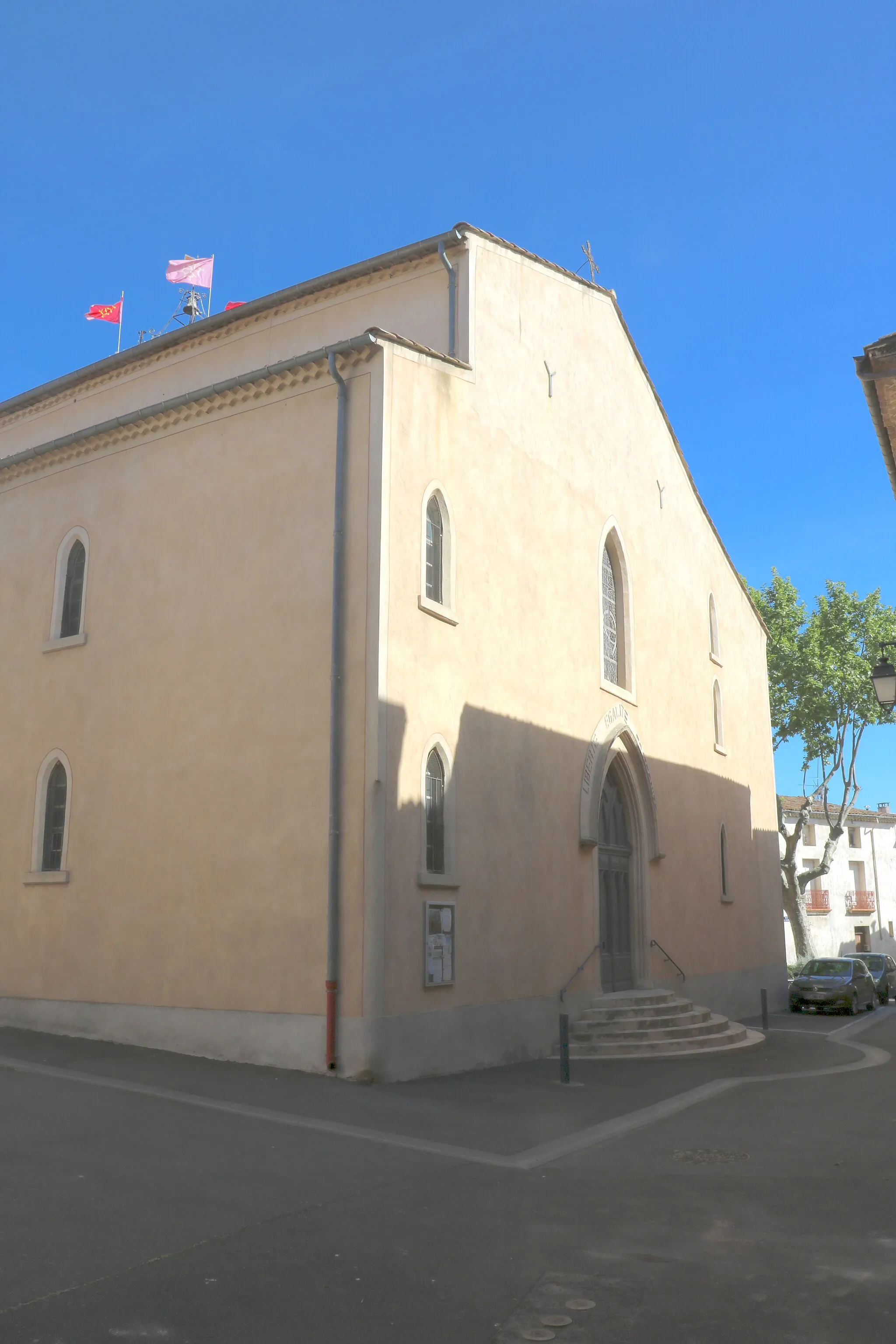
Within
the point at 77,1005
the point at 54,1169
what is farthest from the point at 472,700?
the point at 54,1169

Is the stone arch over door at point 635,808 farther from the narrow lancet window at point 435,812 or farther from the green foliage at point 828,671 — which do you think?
the green foliage at point 828,671

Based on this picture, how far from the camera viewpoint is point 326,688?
12.9 m

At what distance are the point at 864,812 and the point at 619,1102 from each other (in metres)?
47.7

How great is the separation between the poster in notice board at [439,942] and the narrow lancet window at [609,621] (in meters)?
6.99

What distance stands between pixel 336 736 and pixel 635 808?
8629 mm

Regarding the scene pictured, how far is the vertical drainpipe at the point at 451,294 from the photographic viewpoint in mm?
15867

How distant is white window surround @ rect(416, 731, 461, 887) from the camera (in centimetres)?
1309

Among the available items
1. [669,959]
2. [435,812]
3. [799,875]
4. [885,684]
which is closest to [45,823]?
[435,812]

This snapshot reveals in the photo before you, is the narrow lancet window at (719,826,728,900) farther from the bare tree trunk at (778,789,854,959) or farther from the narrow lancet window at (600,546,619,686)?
the bare tree trunk at (778,789,854,959)

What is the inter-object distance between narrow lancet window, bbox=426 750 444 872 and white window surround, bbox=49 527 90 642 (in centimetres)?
517

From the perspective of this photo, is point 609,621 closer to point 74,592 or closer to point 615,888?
point 615,888

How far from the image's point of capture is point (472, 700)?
576 inches

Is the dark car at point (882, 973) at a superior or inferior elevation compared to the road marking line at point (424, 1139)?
superior

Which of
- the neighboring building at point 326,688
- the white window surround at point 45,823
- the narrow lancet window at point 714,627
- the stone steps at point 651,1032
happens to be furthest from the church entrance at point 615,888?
the white window surround at point 45,823
